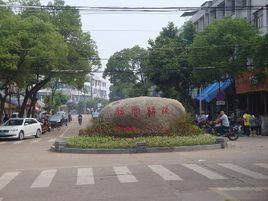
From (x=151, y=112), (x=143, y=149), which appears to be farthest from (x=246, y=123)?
(x=143, y=149)

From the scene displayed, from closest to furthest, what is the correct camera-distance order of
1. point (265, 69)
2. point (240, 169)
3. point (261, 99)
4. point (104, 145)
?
point (240, 169), point (104, 145), point (265, 69), point (261, 99)

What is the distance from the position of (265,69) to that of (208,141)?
11.7 metres

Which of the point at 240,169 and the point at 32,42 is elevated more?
the point at 32,42

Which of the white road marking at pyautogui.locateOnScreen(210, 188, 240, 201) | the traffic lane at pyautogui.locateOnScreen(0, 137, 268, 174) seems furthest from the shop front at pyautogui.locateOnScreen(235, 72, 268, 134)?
the white road marking at pyautogui.locateOnScreen(210, 188, 240, 201)

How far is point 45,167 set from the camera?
1797 centimetres

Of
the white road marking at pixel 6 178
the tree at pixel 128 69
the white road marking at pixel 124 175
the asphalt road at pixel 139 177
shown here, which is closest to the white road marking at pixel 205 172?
the asphalt road at pixel 139 177

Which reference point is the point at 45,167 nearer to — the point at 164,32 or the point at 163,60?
the point at 163,60

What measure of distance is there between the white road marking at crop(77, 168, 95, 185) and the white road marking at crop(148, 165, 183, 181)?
5.96 ft

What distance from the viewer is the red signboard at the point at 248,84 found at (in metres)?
36.8

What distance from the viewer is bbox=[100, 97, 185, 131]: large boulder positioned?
2736cm

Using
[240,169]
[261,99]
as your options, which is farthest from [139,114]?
[261,99]

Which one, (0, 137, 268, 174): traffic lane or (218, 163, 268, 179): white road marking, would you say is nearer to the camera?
(218, 163, 268, 179): white road marking

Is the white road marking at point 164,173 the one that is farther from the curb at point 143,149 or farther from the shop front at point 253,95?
the shop front at point 253,95

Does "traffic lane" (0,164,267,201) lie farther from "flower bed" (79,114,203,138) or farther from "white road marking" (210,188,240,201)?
"flower bed" (79,114,203,138)
